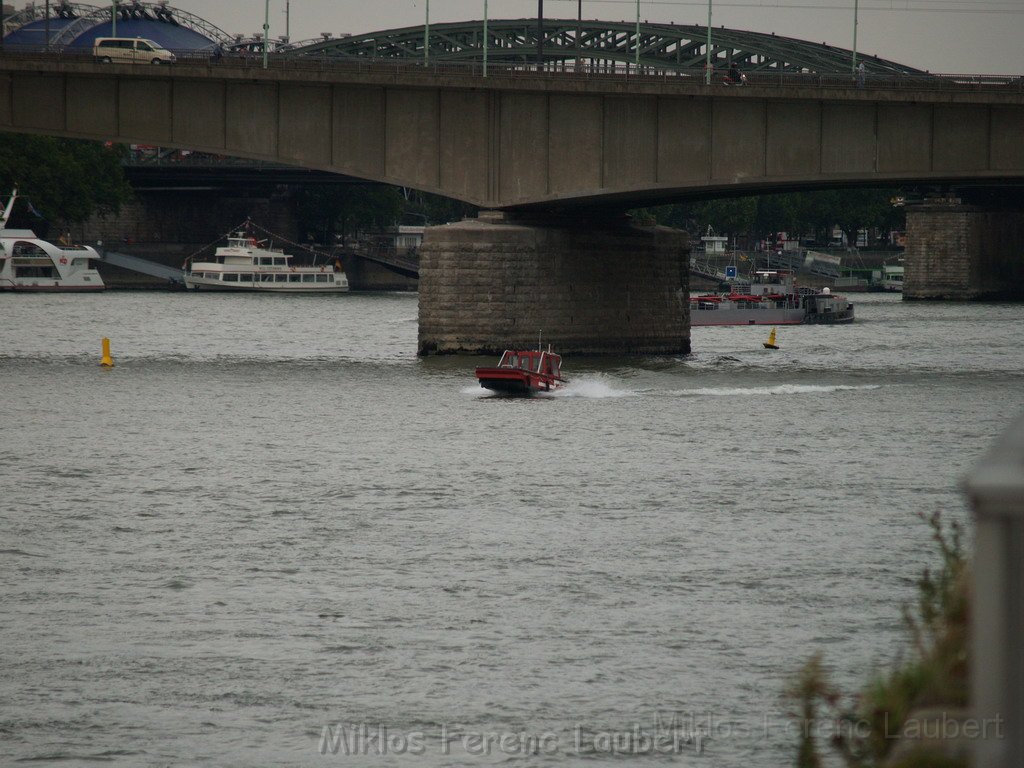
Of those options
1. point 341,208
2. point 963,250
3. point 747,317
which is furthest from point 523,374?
point 341,208

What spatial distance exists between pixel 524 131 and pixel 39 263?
92300mm

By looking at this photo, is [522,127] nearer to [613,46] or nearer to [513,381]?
[513,381]

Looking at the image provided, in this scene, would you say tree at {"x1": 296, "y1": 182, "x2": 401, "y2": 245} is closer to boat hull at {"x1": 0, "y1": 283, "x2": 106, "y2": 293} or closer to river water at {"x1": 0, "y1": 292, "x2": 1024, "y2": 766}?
boat hull at {"x1": 0, "y1": 283, "x2": 106, "y2": 293}

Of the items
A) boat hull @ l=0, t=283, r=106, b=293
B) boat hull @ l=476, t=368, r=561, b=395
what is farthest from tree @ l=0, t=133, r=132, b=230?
boat hull @ l=476, t=368, r=561, b=395

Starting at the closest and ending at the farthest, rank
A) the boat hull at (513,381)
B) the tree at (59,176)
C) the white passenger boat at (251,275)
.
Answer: the boat hull at (513,381) < the tree at (59,176) < the white passenger boat at (251,275)

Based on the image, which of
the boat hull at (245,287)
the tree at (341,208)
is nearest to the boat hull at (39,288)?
the boat hull at (245,287)

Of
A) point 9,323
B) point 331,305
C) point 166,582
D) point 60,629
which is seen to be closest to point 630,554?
point 166,582

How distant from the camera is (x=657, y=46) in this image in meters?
169

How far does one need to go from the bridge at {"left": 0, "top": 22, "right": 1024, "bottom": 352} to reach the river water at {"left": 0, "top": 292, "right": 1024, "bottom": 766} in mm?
6636

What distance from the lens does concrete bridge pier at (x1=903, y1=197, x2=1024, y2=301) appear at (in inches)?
5950

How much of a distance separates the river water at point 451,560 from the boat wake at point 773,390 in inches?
10.5

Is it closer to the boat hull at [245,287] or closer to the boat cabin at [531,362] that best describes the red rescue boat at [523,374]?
the boat cabin at [531,362]

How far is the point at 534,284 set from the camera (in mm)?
63781

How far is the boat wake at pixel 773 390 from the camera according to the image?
55750 millimetres
